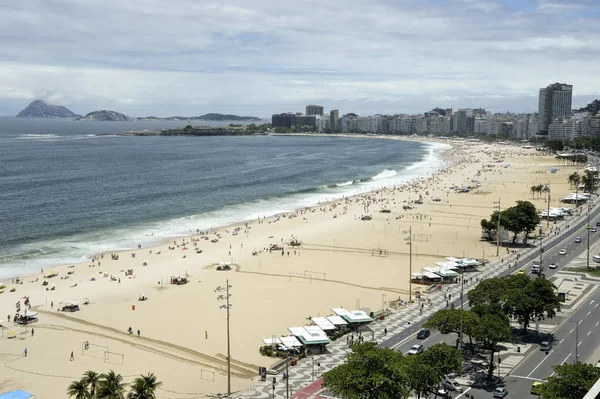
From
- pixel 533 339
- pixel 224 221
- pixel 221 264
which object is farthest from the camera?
A: pixel 224 221

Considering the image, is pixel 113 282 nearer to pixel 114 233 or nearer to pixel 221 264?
pixel 221 264

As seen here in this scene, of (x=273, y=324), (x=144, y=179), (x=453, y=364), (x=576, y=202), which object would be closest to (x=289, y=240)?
(x=273, y=324)

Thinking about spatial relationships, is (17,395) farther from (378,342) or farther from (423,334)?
(423,334)

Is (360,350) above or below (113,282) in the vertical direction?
above

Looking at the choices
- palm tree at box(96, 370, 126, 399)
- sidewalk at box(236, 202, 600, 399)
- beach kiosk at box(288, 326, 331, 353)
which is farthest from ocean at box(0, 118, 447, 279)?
palm tree at box(96, 370, 126, 399)

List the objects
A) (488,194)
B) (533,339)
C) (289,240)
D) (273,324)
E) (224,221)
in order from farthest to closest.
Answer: (488,194), (224,221), (289,240), (273,324), (533,339)

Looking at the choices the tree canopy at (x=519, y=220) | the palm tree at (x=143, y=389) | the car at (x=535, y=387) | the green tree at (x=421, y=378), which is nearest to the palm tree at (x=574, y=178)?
the tree canopy at (x=519, y=220)

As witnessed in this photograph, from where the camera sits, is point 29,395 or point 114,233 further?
point 114,233

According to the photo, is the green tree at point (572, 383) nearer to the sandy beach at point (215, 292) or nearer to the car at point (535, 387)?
the car at point (535, 387)
